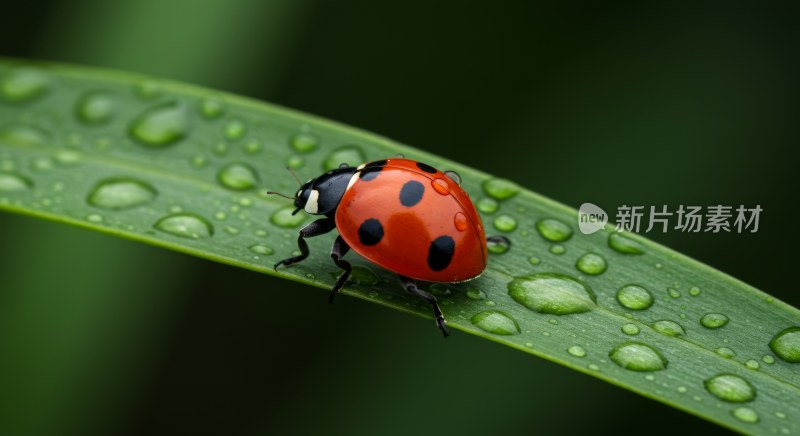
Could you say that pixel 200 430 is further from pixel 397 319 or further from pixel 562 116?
pixel 562 116

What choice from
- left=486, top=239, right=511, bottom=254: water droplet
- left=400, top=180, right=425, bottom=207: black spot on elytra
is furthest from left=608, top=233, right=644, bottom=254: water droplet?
left=400, top=180, right=425, bottom=207: black spot on elytra

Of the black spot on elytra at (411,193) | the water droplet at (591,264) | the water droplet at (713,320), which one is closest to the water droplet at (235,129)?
the black spot on elytra at (411,193)

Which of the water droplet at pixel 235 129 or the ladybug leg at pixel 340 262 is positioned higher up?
the water droplet at pixel 235 129

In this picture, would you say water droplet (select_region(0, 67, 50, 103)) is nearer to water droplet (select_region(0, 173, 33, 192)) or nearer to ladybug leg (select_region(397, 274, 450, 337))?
water droplet (select_region(0, 173, 33, 192))

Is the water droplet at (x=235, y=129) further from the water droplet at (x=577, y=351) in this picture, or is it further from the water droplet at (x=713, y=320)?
the water droplet at (x=713, y=320)

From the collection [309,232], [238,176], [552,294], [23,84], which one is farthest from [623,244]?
[23,84]

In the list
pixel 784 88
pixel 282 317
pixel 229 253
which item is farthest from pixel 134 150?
pixel 784 88

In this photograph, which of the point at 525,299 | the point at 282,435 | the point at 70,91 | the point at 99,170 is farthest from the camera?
the point at 282,435
